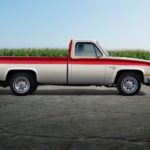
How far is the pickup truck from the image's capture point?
46.1 ft

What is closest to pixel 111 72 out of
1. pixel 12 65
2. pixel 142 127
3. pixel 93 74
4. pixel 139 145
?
pixel 93 74

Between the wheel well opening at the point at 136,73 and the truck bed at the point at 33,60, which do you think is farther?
the wheel well opening at the point at 136,73

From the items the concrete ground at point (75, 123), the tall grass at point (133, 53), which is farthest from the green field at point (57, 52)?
the concrete ground at point (75, 123)

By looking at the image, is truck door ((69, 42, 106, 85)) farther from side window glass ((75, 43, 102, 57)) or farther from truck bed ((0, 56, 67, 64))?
truck bed ((0, 56, 67, 64))

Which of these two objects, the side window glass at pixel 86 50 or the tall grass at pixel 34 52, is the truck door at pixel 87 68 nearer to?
the side window glass at pixel 86 50

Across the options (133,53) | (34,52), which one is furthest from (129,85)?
(34,52)

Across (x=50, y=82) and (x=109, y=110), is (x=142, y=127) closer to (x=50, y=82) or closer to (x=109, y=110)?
(x=109, y=110)

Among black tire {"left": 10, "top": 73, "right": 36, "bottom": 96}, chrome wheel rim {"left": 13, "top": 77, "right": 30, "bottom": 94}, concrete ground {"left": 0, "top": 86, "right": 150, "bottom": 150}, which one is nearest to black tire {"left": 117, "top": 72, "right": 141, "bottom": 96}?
concrete ground {"left": 0, "top": 86, "right": 150, "bottom": 150}

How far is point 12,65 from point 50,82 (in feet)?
4.33

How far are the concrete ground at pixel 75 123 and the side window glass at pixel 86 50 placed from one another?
139 cm

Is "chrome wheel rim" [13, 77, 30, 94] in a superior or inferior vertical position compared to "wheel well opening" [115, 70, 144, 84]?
inferior

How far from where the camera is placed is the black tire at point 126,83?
563 inches

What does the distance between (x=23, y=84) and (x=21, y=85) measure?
0.23 ft

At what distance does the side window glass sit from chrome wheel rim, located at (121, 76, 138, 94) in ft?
3.90
